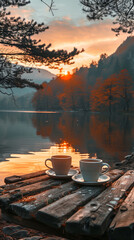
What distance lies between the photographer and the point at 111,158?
1113 cm

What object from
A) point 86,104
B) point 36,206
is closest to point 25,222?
point 36,206

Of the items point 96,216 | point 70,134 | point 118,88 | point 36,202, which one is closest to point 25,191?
point 36,202

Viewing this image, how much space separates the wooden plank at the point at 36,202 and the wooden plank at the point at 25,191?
14cm

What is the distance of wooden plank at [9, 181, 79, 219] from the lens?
209cm

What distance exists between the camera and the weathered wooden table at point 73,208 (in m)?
1.80

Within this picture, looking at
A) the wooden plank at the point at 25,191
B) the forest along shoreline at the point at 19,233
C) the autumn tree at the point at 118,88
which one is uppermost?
the autumn tree at the point at 118,88

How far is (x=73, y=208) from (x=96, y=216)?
0.23m

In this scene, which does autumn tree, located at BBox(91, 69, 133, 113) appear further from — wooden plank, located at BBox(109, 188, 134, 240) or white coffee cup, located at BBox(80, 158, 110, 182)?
wooden plank, located at BBox(109, 188, 134, 240)

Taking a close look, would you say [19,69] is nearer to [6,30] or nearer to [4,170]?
[6,30]

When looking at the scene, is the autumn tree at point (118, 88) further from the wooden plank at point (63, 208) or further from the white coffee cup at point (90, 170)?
the wooden plank at point (63, 208)

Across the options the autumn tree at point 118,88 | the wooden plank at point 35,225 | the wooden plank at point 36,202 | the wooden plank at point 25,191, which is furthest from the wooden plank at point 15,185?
the autumn tree at point 118,88

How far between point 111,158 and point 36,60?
6.31 metres

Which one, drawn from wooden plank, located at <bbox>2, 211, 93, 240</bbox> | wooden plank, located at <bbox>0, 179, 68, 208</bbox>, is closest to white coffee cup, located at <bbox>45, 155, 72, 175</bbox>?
wooden plank, located at <bbox>0, 179, 68, 208</bbox>

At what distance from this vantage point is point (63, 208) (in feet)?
6.66
